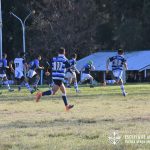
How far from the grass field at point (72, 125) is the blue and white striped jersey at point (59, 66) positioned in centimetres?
110

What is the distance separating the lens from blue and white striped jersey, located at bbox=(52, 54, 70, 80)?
65.0 feet

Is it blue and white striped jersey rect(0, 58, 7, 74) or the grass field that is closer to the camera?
the grass field

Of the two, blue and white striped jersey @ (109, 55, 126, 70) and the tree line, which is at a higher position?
the tree line

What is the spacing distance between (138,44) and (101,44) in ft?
21.3

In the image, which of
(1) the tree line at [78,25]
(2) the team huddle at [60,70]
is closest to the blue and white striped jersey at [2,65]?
(2) the team huddle at [60,70]

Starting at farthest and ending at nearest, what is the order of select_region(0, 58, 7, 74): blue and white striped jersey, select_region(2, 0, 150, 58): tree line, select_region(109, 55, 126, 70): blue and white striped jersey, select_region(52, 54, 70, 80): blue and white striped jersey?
select_region(2, 0, 150, 58): tree line < select_region(0, 58, 7, 74): blue and white striped jersey < select_region(109, 55, 126, 70): blue and white striped jersey < select_region(52, 54, 70, 80): blue and white striped jersey

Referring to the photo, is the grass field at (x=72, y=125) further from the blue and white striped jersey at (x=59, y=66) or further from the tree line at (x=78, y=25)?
the tree line at (x=78, y=25)

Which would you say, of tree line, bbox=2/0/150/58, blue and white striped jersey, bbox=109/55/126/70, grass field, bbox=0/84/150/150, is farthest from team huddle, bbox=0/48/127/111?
tree line, bbox=2/0/150/58

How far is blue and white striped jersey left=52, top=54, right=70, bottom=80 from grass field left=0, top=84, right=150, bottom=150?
1.10 m

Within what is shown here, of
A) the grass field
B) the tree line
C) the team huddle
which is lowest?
the grass field

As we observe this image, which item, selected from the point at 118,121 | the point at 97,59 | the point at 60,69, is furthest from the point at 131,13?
the point at 118,121

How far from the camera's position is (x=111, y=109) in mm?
19047

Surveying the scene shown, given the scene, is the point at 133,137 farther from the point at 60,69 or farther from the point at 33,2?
the point at 33,2

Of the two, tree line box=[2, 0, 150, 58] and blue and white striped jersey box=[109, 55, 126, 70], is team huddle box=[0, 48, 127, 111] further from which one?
tree line box=[2, 0, 150, 58]
